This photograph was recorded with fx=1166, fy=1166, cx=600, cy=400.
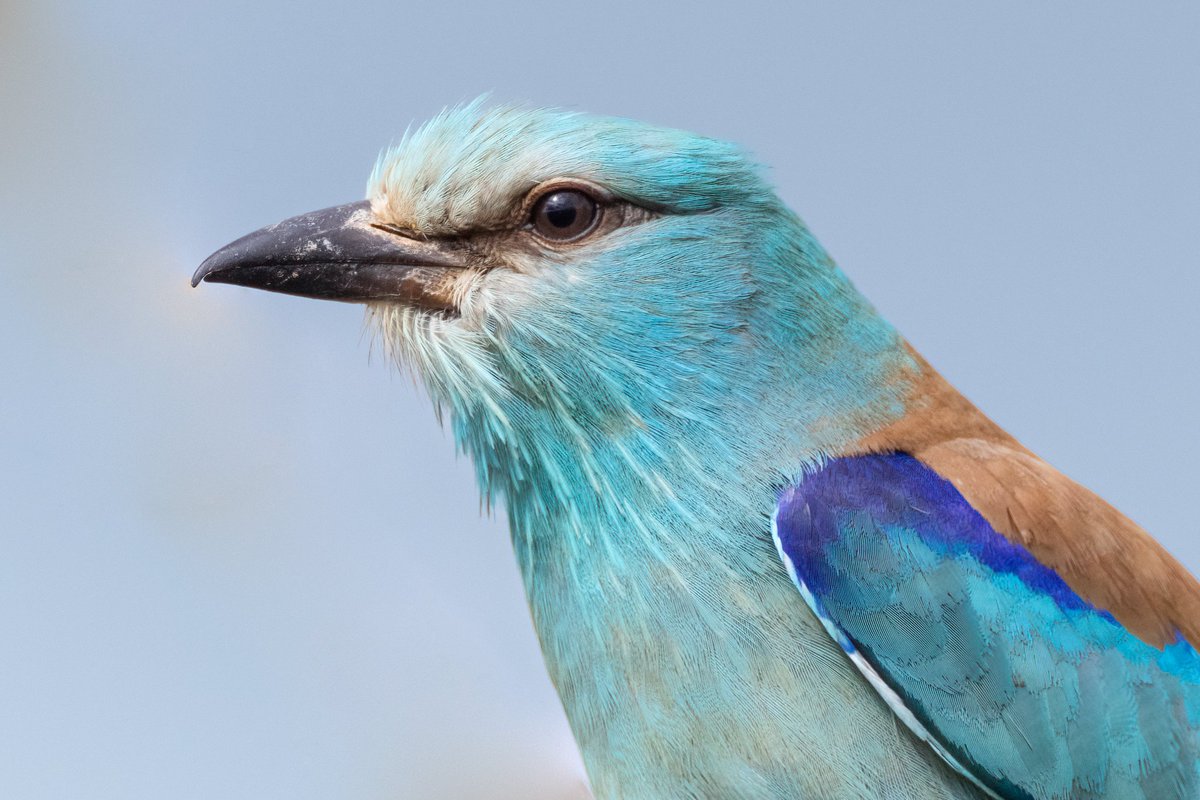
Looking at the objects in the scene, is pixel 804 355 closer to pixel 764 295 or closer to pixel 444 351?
pixel 764 295

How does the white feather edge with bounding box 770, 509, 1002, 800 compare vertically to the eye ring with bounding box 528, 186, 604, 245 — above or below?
below

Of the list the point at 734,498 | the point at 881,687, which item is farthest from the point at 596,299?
the point at 881,687

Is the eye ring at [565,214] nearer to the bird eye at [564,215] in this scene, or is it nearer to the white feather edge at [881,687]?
the bird eye at [564,215]

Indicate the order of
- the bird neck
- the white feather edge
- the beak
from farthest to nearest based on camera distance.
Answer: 1. the beak
2. the bird neck
3. the white feather edge

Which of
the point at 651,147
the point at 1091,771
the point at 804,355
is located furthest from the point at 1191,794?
the point at 651,147

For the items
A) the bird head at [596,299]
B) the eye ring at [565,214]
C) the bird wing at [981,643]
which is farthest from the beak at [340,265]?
the bird wing at [981,643]

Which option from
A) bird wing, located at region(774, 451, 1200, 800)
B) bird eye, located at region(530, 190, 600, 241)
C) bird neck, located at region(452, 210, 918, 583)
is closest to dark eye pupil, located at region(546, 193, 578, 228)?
bird eye, located at region(530, 190, 600, 241)

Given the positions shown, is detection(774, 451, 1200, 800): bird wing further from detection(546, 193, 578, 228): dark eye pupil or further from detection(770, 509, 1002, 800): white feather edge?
detection(546, 193, 578, 228): dark eye pupil
